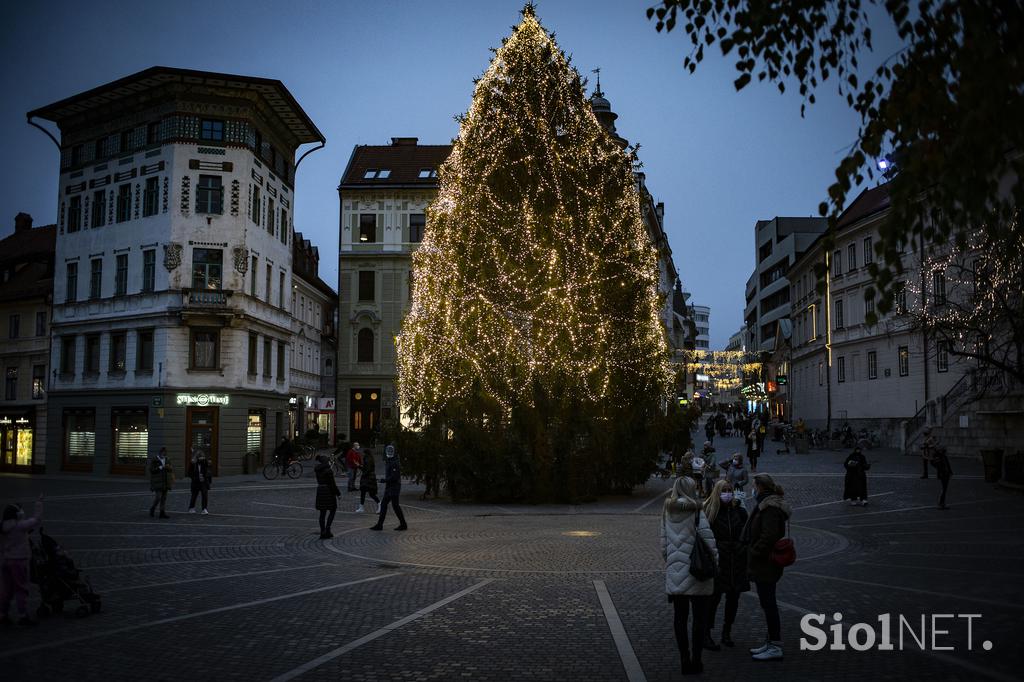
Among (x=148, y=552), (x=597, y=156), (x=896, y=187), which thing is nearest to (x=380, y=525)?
(x=148, y=552)

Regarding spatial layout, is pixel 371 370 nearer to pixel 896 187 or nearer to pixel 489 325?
pixel 489 325

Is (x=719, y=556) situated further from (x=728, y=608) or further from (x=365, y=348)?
(x=365, y=348)

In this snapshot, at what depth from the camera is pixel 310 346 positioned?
6206 cm

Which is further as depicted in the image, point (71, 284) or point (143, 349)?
point (71, 284)

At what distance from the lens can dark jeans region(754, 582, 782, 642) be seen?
8180 millimetres

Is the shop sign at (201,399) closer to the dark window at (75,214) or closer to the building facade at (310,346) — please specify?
the dark window at (75,214)

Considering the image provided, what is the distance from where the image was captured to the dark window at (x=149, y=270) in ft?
130

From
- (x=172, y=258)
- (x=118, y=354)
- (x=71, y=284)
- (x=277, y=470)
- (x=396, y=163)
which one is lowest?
(x=277, y=470)

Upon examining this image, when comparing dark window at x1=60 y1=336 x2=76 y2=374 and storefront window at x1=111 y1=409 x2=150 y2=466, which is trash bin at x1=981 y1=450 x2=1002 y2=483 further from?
dark window at x1=60 y1=336 x2=76 y2=374

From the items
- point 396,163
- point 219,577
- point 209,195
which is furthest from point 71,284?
point 219,577

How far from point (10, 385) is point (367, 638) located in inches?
1822

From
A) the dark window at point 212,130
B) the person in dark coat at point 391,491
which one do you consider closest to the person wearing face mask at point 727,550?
the person in dark coat at point 391,491

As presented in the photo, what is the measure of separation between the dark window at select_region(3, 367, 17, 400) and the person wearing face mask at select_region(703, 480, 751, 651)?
158ft

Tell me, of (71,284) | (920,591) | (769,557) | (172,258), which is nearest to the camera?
(769,557)
